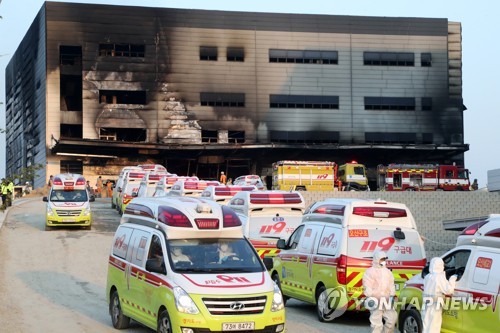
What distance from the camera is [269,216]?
810 inches

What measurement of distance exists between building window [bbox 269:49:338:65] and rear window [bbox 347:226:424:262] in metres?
68.4

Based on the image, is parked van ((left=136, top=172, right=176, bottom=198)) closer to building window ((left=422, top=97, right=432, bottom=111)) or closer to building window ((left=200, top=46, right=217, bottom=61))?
building window ((left=200, top=46, right=217, bottom=61))

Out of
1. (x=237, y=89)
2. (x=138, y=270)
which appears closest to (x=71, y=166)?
(x=237, y=89)

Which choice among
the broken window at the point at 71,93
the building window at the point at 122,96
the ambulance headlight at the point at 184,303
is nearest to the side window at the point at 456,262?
the ambulance headlight at the point at 184,303

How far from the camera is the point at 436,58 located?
85625mm

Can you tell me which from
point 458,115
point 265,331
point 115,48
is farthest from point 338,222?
point 458,115

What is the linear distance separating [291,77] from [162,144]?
1642 centimetres

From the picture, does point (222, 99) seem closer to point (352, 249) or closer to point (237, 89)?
point (237, 89)

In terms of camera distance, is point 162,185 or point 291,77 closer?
point 162,185

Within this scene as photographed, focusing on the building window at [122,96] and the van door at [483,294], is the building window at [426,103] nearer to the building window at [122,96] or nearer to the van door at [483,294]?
the building window at [122,96]

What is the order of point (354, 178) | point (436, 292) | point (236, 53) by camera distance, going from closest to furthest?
1. point (436, 292)
2. point (354, 178)
3. point (236, 53)

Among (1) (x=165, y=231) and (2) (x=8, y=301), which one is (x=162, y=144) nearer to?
(2) (x=8, y=301)

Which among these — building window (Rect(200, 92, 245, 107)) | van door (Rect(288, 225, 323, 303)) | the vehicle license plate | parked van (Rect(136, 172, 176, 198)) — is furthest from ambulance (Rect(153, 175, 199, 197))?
building window (Rect(200, 92, 245, 107))

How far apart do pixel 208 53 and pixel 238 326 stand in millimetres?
72125
